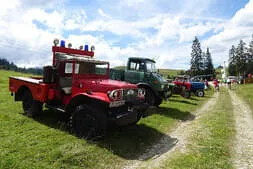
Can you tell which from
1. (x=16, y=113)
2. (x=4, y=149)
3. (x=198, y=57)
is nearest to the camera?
(x=4, y=149)

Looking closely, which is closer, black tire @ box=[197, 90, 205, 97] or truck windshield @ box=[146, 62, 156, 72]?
truck windshield @ box=[146, 62, 156, 72]

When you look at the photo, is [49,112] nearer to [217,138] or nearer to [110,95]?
[110,95]

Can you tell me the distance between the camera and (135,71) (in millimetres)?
11344

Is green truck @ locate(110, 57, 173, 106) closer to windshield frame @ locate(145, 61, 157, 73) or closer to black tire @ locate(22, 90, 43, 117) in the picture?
windshield frame @ locate(145, 61, 157, 73)

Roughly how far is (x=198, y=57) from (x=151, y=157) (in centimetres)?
6181

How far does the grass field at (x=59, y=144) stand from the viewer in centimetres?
470

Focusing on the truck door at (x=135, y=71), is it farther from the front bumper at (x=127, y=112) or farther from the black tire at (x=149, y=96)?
the front bumper at (x=127, y=112)

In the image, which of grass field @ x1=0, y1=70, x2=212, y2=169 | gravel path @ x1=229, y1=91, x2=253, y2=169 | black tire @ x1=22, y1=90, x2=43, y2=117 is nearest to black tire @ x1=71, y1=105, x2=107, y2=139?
grass field @ x1=0, y1=70, x2=212, y2=169

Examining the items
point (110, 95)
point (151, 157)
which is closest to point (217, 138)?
point (151, 157)

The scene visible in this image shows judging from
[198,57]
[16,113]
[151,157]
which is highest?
[198,57]

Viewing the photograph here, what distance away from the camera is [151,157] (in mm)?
5523

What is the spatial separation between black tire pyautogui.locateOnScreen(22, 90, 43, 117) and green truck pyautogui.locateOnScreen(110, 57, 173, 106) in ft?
14.1

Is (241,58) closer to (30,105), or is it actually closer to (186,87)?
(186,87)

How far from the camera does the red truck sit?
5.83 meters
